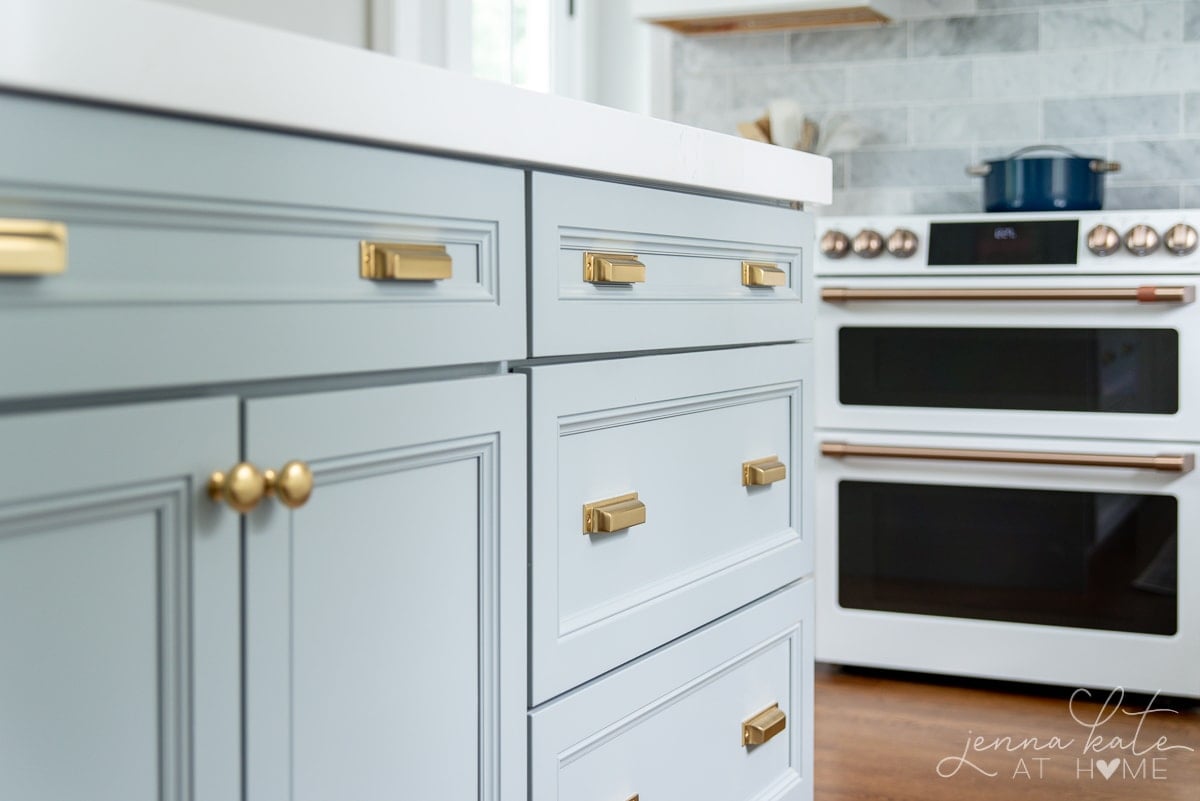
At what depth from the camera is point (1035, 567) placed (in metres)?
2.54

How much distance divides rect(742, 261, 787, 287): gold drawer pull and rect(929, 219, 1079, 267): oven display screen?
1.23 meters

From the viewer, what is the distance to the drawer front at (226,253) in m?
0.64

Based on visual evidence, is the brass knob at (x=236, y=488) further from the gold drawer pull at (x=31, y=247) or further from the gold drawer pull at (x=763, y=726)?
the gold drawer pull at (x=763, y=726)

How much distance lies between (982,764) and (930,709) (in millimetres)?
306

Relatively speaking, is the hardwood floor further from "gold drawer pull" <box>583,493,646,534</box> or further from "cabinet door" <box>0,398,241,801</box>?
"cabinet door" <box>0,398,241,801</box>

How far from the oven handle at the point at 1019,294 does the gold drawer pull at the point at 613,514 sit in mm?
1546

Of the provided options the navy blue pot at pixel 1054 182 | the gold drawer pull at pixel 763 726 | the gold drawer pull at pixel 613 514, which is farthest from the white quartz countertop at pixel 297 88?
the navy blue pot at pixel 1054 182

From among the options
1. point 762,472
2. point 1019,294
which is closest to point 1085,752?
point 1019,294

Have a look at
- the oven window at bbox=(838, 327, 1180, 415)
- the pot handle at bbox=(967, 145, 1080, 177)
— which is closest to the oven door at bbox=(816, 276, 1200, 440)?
the oven window at bbox=(838, 327, 1180, 415)

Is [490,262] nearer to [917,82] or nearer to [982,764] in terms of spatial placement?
[982,764]

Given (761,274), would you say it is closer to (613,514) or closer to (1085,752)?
(613,514)

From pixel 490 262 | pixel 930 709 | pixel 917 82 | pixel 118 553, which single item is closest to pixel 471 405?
pixel 490 262

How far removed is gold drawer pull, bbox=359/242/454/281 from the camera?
84cm

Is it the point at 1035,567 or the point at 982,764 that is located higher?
the point at 1035,567
